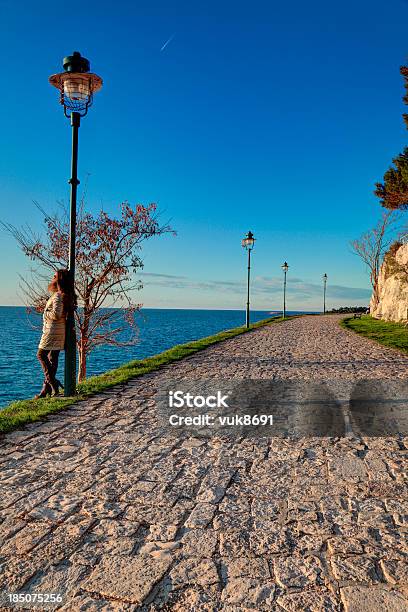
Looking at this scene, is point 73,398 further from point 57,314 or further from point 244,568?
point 244,568

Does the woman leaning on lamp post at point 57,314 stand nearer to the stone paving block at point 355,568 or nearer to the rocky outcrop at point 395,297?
the stone paving block at point 355,568

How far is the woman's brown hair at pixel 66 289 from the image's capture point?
783 cm

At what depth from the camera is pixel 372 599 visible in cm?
252

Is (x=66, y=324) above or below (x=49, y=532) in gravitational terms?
above

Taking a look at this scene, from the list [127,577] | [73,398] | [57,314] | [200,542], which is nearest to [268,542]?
[200,542]

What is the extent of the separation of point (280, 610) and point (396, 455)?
9.80ft

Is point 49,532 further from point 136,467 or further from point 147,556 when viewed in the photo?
point 136,467

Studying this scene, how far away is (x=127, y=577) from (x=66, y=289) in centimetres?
587

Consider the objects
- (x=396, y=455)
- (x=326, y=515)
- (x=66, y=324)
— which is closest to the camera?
(x=326, y=515)

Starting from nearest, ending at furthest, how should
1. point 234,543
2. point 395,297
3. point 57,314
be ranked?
1. point 234,543
2. point 57,314
3. point 395,297

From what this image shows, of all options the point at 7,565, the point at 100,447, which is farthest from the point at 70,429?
the point at 7,565

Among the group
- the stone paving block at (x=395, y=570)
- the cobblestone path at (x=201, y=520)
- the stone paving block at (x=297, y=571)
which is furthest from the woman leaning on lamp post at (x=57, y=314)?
the stone paving block at (x=395, y=570)

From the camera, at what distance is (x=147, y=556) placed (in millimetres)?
2941

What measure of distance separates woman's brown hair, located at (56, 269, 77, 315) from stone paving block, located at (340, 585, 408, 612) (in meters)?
6.39
